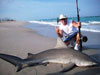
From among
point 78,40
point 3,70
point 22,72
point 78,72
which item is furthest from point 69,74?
point 78,40

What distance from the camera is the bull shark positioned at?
3.11 meters

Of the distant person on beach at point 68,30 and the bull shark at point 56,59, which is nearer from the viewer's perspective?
the bull shark at point 56,59

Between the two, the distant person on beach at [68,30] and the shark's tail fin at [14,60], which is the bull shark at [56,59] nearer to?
the shark's tail fin at [14,60]

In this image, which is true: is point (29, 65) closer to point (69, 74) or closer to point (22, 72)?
point (22, 72)

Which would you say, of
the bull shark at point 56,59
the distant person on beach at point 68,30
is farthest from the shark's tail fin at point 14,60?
the distant person on beach at point 68,30

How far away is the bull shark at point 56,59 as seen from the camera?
10.2 feet

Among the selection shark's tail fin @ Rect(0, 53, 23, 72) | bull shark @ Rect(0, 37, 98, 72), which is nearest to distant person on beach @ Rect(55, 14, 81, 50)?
bull shark @ Rect(0, 37, 98, 72)

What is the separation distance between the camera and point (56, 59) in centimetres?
339

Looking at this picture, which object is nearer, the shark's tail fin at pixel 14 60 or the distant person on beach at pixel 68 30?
the shark's tail fin at pixel 14 60

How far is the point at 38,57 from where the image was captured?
11.2 ft

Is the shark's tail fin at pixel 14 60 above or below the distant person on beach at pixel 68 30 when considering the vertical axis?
below

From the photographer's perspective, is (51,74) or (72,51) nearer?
(51,74)

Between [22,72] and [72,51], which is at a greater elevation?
[72,51]

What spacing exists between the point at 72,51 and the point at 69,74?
62 centimetres
